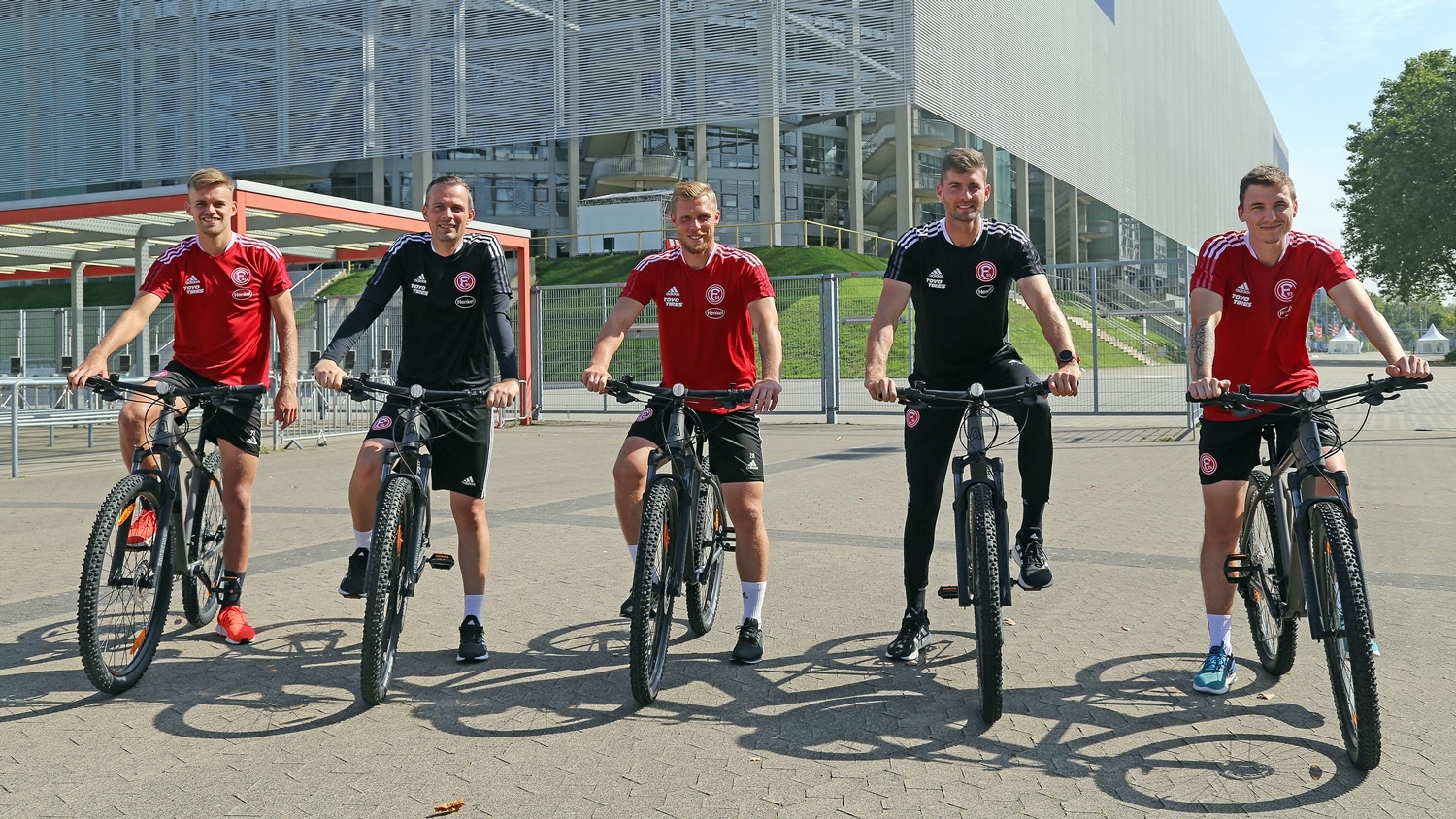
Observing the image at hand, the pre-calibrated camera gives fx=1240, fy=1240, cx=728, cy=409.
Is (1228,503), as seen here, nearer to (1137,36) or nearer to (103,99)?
(103,99)

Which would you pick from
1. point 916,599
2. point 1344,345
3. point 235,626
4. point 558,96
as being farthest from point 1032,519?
point 1344,345

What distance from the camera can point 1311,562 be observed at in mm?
3760

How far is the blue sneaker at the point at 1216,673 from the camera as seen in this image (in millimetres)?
4297

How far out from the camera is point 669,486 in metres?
4.44

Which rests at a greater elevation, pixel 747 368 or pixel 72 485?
pixel 747 368

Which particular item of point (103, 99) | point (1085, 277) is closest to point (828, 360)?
point (1085, 277)

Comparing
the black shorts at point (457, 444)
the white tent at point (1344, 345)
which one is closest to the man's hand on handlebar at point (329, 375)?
the black shorts at point (457, 444)

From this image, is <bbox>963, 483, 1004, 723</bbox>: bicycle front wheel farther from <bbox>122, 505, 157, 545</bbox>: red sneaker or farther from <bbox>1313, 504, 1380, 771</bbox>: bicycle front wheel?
<bbox>122, 505, 157, 545</bbox>: red sneaker

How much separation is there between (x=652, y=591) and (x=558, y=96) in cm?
4031

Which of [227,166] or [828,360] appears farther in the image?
[227,166]

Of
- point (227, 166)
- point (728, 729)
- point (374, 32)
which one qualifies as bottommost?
point (728, 729)

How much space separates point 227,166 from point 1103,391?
37920 millimetres

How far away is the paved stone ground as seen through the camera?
3.35 metres

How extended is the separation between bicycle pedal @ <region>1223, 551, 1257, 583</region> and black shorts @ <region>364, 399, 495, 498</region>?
9.05 ft
